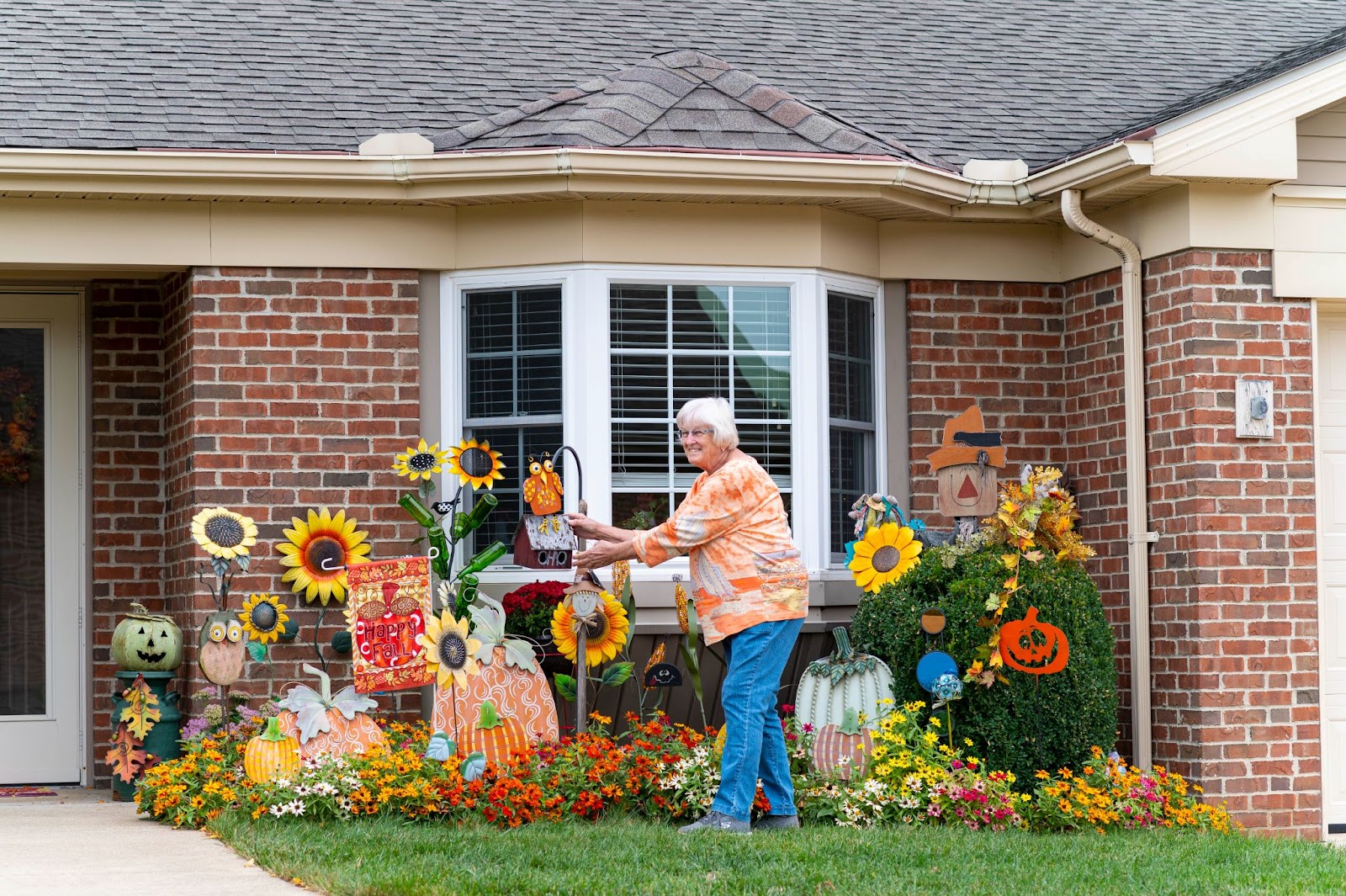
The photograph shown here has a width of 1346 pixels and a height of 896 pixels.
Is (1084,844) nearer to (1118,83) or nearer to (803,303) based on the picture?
(803,303)

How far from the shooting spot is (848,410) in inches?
335

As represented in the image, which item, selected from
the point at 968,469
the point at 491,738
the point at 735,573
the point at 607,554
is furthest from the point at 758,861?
the point at 968,469

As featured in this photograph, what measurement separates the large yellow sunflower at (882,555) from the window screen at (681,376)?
59 centimetres

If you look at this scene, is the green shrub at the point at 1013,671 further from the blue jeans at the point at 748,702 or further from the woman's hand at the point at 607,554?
the woman's hand at the point at 607,554

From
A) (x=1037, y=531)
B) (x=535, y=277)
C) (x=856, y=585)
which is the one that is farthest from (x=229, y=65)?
(x=1037, y=531)

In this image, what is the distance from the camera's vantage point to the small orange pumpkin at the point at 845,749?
7152mm

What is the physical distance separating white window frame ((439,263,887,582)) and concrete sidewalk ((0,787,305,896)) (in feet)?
6.74

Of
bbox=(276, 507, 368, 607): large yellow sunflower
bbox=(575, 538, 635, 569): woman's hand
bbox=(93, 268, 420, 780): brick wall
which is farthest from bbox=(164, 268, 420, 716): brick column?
bbox=(575, 538, 635, 569): woman's hand

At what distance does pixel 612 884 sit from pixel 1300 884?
7.67 feet

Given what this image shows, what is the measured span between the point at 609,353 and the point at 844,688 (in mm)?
1908

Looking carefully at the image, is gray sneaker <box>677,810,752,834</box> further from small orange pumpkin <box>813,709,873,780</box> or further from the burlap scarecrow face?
the burlap scarecrow face

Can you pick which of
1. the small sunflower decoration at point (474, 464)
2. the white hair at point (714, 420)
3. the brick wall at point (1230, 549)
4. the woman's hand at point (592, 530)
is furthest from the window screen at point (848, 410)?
the woman's hand at point (592, 530)

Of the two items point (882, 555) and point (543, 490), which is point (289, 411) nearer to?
point (543, 490)

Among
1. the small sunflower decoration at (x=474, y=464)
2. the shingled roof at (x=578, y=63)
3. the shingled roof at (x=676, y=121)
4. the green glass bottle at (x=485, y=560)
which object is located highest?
the shingled roof at (x=578, y=63)
